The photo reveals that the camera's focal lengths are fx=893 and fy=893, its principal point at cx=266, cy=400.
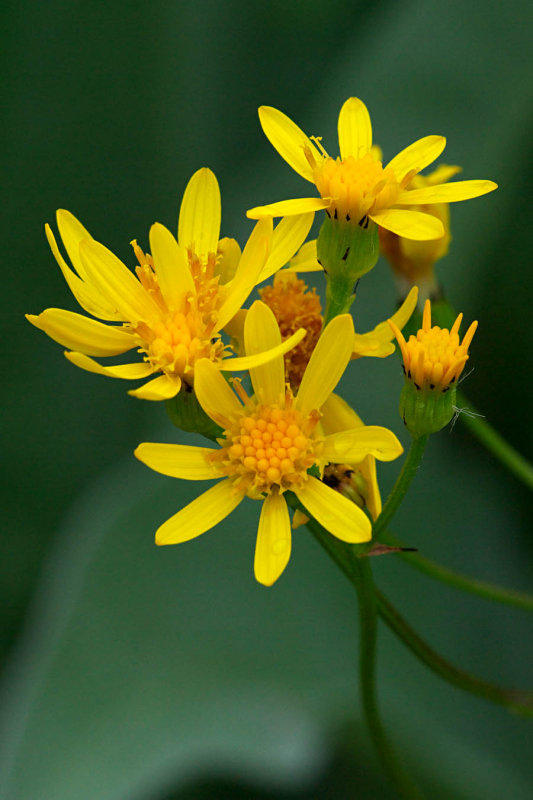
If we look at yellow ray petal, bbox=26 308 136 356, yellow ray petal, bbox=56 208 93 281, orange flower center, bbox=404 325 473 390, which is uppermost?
yellow ray petal, bbox=56 208 93 281

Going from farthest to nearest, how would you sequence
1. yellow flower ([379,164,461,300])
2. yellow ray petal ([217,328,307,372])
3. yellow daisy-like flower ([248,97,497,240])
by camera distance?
1. yellow flower ([379,164,461,300])
2. yellow daisy-like flower ([248,97,497,240])
3. yellow ray petal ([217,328,307,372])

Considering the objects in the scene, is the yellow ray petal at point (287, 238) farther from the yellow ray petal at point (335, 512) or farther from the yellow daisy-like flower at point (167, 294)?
the yellow ray petal at point (335, 512)

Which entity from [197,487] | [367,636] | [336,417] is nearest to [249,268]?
[336,417]

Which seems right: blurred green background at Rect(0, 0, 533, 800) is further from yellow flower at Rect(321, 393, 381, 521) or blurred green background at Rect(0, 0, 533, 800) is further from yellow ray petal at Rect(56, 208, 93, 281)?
yellow ray petal at Rect(56, 208, 93, 281)

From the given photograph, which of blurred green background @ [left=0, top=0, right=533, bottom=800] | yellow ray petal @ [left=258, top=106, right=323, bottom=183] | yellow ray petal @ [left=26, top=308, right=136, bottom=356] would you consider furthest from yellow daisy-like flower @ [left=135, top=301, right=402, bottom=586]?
blurred green background @ [left=0, top=0, right=533, bottom=800]

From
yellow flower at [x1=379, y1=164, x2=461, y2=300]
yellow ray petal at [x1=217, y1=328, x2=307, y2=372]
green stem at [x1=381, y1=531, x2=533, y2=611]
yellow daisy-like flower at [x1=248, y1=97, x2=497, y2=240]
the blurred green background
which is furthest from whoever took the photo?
the blurred green background

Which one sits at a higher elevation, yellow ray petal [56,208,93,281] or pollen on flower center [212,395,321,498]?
yellow ray petal [56,208,93,281]

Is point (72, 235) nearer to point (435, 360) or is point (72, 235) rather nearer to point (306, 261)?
point (306, 261)
